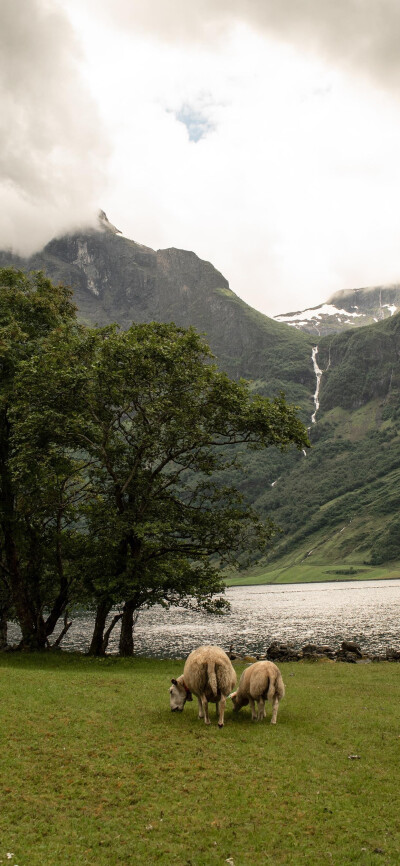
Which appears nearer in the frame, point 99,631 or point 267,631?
point 99,631

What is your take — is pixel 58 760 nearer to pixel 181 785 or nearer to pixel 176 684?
pixel 181 785

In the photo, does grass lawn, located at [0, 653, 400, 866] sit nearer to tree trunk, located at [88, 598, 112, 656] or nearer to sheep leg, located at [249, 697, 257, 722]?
sheep leg, located at [249, 697, 257, 722]

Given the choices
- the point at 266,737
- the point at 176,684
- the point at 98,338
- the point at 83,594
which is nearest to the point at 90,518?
the point at 83,594

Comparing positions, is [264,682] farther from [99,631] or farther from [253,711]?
[99,631]

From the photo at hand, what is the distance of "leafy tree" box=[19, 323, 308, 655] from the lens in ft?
104

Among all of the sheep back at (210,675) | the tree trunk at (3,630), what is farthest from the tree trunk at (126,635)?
the sheep back at (210,675)

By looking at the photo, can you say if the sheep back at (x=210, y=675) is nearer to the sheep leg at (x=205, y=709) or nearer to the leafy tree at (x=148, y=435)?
the sheep leg at (x=205, y=709)

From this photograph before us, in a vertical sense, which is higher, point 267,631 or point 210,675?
point 210,675

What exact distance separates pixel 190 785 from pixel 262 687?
562 cm

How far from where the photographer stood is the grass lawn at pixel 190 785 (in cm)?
918

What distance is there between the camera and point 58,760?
12.8m

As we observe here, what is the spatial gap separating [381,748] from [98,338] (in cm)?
2641

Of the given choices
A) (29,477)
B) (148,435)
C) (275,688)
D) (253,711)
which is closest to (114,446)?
(148,435)

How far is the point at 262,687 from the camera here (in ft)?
55.0
